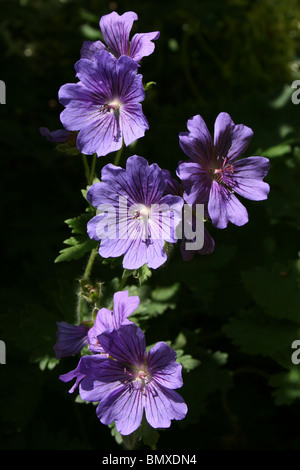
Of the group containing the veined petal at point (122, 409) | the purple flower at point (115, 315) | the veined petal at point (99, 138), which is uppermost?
the veined petal at point (99, 138)

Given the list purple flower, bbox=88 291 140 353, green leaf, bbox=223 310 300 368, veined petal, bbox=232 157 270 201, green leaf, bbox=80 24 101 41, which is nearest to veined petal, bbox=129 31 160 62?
veined petal, bbox=232 157 270 201

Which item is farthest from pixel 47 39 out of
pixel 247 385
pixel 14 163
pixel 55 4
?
pixel 247 385

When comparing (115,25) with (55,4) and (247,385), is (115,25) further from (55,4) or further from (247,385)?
(55,4)

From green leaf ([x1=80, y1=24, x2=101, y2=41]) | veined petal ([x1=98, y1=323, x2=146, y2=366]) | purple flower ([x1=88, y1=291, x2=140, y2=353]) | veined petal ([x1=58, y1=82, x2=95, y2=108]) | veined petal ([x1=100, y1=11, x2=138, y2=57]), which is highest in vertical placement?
green leaf ([x1=80, y1=24, x2=101, y2=41])

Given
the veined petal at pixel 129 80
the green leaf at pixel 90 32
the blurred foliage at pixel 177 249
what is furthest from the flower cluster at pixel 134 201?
the green leaf at pixel 90 32

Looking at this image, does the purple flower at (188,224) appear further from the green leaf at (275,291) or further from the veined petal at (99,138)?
the green leaf at (275,291)

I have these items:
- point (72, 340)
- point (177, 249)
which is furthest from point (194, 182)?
point (177, 249)

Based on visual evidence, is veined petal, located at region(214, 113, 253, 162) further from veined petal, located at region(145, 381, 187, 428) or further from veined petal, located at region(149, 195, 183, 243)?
veined petal, located at region(145, 381, 187, 428)
